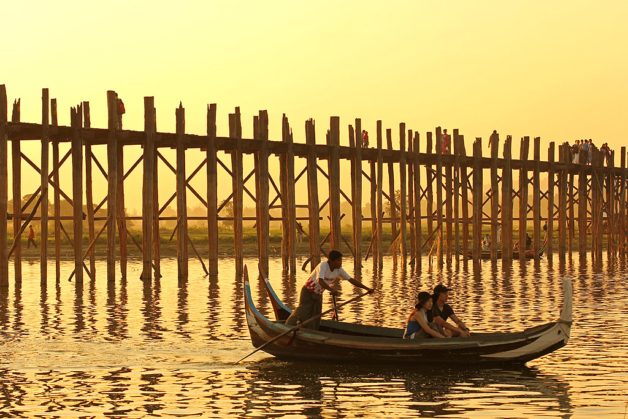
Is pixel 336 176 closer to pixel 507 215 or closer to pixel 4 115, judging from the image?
pixel 507 215

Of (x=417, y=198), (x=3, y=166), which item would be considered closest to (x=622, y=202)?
(x=417, y=198)

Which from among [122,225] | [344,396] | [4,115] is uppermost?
[4,115]

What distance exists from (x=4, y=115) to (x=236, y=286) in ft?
25.9

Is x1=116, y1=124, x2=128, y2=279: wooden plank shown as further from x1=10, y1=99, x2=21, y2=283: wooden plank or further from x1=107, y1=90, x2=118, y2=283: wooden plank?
x1=10, y1=99, x2=21, y2=283: wooden plank

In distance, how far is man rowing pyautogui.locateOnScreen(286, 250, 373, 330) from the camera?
46.2 ft

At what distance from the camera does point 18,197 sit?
26422 millimetres

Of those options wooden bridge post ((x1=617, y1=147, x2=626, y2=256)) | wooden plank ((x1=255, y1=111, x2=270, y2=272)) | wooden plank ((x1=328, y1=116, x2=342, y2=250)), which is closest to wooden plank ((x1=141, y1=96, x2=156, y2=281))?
wooden plank ((x1=255, y1=111, x2=270, y2=272))

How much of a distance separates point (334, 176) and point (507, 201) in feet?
27.8

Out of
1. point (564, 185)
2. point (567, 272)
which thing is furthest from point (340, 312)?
point (564, 185)

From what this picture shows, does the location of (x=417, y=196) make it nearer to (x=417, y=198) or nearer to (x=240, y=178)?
(x=417, y=198)

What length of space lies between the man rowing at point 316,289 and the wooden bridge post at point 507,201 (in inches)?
881

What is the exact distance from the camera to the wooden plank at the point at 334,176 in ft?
100

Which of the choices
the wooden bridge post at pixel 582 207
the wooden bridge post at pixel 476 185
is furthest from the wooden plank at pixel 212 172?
the wooden bridge post at pixel 582 207

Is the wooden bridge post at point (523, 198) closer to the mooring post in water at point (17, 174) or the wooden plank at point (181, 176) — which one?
the wooden plank at point (181, 176)
